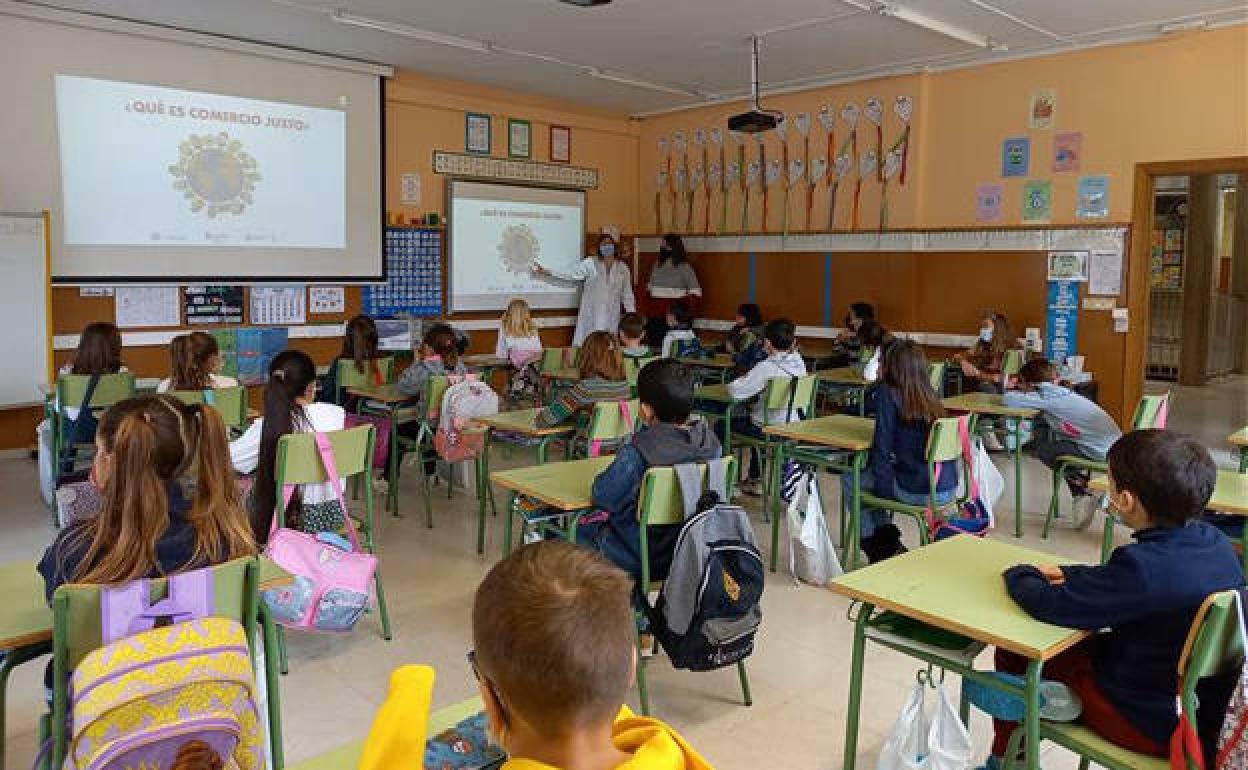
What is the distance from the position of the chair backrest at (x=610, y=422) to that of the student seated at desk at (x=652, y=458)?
1069 mm

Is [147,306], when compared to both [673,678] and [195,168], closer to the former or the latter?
[195,168]

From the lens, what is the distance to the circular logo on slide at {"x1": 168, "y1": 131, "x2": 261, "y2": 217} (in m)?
7.15

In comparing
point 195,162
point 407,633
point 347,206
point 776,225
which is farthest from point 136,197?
point 776,225

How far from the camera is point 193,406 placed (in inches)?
80.4

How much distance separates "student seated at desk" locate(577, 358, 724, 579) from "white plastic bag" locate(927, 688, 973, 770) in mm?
1030

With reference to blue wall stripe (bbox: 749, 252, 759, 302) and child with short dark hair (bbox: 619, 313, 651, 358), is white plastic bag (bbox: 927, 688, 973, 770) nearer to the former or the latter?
child with short dark hair (bbox: 619, 313, 651, 358)

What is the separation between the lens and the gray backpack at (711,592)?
105 inches

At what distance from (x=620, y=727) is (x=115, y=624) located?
3.61 feet

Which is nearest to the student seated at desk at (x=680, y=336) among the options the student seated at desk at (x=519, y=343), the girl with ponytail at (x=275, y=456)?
the student seated at desk at (x=519, y=343)

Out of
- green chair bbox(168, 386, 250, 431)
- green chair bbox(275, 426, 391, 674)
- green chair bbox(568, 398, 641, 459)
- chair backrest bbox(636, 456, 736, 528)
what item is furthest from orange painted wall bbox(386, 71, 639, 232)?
chair backrest bbox(636, 456, 736, 528)

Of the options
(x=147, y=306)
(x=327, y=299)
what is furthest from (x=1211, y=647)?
(x=327, y=299)

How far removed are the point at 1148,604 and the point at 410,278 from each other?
7.60 meters

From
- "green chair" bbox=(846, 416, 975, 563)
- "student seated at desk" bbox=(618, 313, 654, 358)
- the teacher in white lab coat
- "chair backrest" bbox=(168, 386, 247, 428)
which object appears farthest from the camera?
the teacher in white lab coat

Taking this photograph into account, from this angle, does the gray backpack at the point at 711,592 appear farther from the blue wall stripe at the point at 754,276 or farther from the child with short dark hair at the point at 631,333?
the blue wall stripe at the point at 754,276
